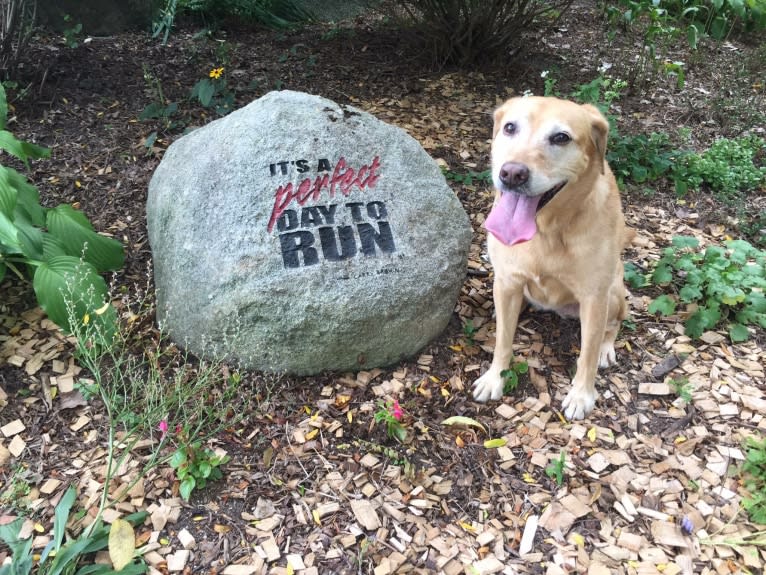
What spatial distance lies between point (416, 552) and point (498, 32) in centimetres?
470

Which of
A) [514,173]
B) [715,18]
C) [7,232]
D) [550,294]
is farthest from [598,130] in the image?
[715,18]

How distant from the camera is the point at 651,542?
2.35 m

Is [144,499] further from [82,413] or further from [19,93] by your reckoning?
[19,93]

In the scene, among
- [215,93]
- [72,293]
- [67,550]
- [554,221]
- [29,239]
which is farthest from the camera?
[215,93]

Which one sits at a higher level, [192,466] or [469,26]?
[469,26]

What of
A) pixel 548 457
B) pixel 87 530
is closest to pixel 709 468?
pixel 548 457

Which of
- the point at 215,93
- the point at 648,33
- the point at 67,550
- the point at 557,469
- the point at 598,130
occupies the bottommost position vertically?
the point at 557,469

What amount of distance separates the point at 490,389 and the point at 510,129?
4.12ft

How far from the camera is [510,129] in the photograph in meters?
2.34

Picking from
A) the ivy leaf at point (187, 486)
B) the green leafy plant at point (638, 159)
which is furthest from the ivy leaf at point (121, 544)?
the green leafy plant at point (638, 159)

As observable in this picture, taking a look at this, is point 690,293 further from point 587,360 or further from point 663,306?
point 587,360

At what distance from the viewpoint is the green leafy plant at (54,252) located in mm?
2633

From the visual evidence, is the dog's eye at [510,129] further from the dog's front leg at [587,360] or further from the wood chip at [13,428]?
the wood chip at [13,428]

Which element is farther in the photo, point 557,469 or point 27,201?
point 27,201
